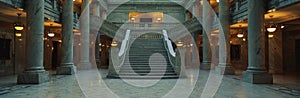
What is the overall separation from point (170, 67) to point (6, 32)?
36.8 feet

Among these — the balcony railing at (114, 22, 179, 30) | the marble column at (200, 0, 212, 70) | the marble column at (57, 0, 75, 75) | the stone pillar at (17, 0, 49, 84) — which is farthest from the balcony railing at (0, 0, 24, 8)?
the balcony railing at (114, 22, 179, 30)

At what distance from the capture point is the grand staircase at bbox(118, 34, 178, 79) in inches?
567

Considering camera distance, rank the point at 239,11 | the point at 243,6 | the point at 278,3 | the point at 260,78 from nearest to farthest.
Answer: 1. the point at 278,3
2. the point at 260,78
3. the point at 243,6
4. the point at 239,11

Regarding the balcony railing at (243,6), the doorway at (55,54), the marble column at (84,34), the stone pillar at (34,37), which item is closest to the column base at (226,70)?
the balcony railing at (243,6)

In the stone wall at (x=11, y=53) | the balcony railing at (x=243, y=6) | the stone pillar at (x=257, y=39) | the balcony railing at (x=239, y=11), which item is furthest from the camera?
the stone wall at (x=11, y=53)

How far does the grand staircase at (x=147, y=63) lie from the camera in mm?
14406

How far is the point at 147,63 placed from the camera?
16.7 m

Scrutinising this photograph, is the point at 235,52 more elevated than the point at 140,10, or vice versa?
the point at 140,10

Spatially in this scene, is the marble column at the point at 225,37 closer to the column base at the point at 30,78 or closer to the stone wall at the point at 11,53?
the column base at the point at 30,78

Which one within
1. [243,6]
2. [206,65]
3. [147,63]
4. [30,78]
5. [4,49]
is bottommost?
[206,65]

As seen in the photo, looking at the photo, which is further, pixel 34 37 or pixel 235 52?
pixel 235 52

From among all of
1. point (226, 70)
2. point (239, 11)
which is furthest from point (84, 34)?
point (239, 11)

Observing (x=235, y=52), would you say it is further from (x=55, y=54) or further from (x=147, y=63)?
(x=55, y=54)

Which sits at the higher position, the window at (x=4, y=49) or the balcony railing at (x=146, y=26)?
the balcony railing at (x=146, y=26)
